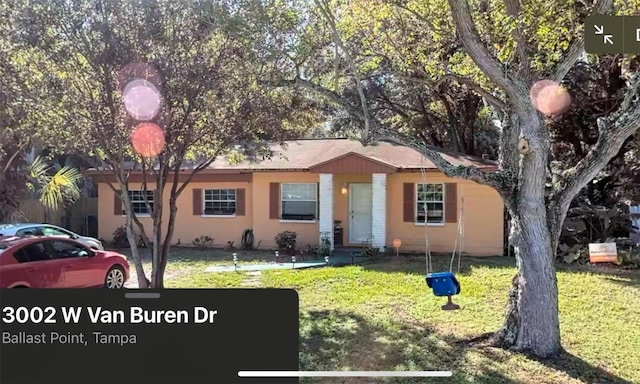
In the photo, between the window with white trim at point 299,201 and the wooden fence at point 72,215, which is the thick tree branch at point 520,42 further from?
the wooden fence at point 72,215

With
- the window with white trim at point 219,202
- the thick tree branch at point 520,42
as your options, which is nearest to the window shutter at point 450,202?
the window with white trim at point 219,202

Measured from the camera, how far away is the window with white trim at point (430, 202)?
1271 cm

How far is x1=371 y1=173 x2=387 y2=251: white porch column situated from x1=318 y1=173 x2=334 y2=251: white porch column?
1.17m

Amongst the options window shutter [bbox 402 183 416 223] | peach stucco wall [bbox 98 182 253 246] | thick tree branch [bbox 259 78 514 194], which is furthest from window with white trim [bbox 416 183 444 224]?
thick tree branch [bbox 259 78 514 194]

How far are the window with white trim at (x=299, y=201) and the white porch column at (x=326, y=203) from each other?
0.58m

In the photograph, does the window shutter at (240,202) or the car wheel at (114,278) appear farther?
the window shutter at (240,202)

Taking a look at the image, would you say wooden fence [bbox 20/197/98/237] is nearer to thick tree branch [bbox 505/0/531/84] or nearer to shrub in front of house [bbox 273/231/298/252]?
shrub in front of house [bbox 273/231/298/252]

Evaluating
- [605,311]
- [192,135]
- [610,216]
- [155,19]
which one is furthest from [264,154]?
[610,216]

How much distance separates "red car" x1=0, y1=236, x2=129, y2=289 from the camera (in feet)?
20.4

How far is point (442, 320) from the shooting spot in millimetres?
6605

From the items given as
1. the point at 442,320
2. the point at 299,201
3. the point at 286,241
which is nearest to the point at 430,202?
the point at 299,201

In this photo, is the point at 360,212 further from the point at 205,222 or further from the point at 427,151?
the point at 427,151

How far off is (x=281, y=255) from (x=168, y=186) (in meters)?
3.88

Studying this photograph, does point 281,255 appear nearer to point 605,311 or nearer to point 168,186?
point 168,186
